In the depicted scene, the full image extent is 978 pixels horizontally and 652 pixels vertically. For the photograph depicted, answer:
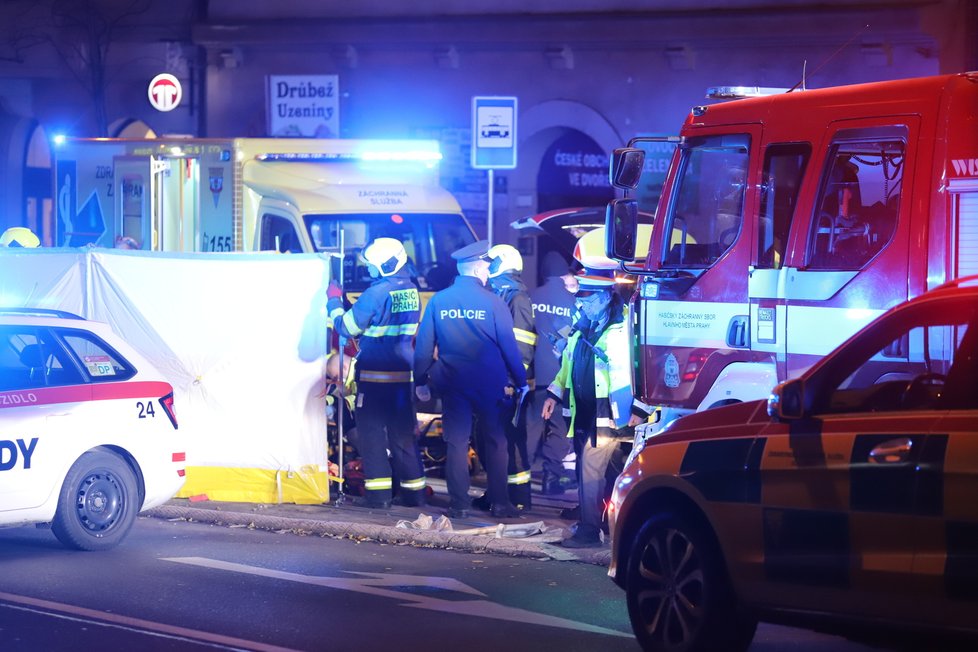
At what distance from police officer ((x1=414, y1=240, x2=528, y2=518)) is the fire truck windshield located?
2.47m

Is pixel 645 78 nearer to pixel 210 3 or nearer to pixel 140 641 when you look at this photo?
pixel 210 3

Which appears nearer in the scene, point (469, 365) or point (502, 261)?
point (469, 365)

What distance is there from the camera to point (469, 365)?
11414 millimetres

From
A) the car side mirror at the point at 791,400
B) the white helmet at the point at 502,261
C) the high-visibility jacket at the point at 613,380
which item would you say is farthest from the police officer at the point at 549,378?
the car side mirror at the point at 791,400

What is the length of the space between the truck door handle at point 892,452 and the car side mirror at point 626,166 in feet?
11.2

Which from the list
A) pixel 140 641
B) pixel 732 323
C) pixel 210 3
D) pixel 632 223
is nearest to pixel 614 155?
pixel 632 223

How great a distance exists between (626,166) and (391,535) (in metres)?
3.15

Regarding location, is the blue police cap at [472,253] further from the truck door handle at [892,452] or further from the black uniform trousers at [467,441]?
the truck door handle at [892,452]

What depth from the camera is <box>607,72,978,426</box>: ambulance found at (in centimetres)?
773

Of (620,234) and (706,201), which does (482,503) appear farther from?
(706,201)

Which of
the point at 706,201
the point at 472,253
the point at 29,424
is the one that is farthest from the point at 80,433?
the point at 706,201

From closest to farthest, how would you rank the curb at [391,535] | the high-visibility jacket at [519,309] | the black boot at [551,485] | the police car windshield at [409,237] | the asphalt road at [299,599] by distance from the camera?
the asphalt road at [299,599]
the curb at [391,535]
the high-visibility jacket at [519,309]
the black boot at [551,485]
the police car windshield at [409,237]

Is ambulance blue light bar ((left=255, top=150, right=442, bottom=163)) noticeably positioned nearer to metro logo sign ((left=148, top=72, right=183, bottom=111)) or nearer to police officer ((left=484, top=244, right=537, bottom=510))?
police officer ((left=484, top=244, right=537, bottom=510))

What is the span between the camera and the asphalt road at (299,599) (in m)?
7.42
